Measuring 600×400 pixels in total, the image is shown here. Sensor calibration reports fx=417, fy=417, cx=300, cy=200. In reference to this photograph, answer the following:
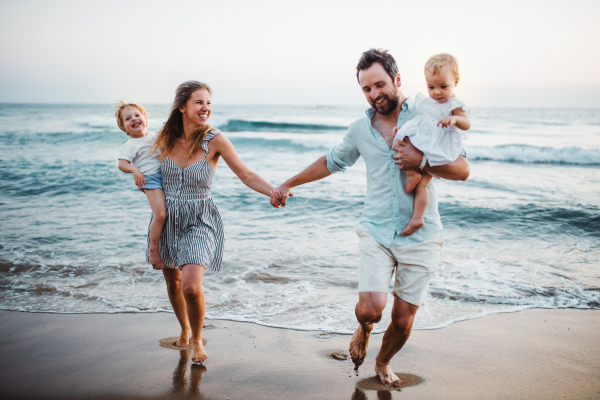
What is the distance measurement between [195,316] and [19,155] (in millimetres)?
17289

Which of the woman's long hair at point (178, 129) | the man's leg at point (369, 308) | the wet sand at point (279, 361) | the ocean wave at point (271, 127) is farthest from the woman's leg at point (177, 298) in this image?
the ocean wave at point (271, 127)

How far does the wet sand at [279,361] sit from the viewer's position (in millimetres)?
2926

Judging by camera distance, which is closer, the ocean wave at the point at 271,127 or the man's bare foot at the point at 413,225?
A: the man's bare foot at the point at 413,225

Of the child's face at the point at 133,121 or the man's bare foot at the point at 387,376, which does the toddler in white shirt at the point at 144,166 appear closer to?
the child's face at the point at 133,121

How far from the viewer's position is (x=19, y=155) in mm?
16719

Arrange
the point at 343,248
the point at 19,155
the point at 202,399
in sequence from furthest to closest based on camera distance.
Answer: the point at 19,155 < the point at 343,248 < the point at 202,399

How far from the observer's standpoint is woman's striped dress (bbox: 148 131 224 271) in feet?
10.8

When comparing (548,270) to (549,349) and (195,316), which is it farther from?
(195,316)

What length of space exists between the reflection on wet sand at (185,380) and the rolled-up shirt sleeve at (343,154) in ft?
6.01

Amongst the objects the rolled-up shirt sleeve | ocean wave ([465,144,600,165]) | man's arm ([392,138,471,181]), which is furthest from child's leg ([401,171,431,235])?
ocean wave ([465,144,600,165])

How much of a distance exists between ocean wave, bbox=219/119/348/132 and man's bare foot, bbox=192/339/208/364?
27019mm

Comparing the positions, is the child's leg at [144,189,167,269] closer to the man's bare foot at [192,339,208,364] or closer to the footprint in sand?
the man's bare foot at [192,339,208,364]

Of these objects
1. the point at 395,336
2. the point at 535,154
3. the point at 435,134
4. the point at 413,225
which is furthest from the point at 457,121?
the point at 535,154

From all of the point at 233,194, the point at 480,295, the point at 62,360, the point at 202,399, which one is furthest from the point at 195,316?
the point at 233,194
